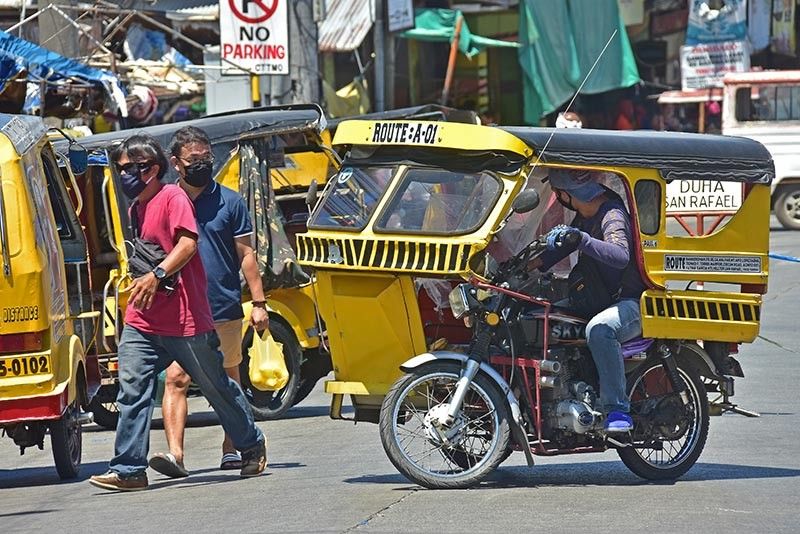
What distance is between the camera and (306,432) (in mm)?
10641

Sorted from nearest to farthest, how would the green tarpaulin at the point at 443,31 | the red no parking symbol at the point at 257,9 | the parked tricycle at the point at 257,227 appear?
the parked tricycle at the point at 257,227, the red no parking symbol at the point at 257,9, the green tarpaulin at the point at 443,31

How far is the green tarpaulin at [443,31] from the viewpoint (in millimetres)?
29469

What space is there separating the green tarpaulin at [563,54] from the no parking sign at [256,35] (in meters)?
14.6

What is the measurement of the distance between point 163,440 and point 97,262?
165 centimetres

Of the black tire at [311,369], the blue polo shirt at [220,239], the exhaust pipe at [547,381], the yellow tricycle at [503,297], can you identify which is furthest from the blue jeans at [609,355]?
the black tire at [311,369]

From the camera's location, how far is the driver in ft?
25.5

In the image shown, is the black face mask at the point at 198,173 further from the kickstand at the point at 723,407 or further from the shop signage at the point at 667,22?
the shop signage at the point at 667,22

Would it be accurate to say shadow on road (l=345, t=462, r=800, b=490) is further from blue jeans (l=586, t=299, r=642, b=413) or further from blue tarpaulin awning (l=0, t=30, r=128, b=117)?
blue tarpaulin awning (l=0, t=30, r=128, b=117)

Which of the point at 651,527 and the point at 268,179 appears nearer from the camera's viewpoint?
the point at 651,527

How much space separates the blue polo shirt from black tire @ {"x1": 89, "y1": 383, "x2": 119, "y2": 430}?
3089 millimetres

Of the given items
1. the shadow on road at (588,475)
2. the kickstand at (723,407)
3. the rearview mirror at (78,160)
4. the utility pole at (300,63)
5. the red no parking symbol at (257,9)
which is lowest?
the shadow on road at (588,475)

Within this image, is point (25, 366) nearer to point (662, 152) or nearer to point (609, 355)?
point (609, 355)

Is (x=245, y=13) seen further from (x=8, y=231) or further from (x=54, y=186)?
(x=8, y=231)

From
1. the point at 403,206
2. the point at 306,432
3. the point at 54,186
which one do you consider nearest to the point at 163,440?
the point at 306,432
